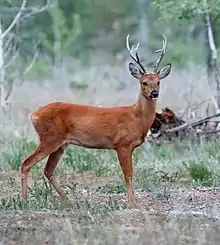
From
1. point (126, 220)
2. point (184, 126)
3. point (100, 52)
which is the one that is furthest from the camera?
point (100, 52)

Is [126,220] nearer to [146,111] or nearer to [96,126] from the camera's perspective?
[96,126]

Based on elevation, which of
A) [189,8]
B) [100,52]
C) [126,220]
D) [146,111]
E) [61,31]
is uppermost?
[61,31]

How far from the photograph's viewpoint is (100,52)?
38906 millimetres

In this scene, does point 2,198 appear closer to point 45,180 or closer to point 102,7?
point 45,180

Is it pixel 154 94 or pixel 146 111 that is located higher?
pixel 154 94

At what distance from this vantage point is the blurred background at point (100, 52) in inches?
582

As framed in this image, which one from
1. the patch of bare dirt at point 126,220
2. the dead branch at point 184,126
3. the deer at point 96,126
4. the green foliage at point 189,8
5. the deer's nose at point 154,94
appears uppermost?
the green foliage at point 189,8

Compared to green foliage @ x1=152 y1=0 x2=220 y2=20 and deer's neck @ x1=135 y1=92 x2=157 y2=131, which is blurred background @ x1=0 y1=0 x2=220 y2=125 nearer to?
green foliage @ x1=152 y1=0 x2=220 y2=20

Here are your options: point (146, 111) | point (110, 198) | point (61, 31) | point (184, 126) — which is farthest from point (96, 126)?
point (61, 31)

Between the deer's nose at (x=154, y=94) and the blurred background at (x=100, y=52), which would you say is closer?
the deer's nose at (x=154, y=94)

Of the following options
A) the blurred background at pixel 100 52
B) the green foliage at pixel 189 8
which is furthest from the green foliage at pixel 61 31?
the green foliage at pixel 189 8

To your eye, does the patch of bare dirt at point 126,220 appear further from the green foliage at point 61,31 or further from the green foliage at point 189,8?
the green foliage at point 61,31

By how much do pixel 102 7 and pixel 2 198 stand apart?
27839 millimetres

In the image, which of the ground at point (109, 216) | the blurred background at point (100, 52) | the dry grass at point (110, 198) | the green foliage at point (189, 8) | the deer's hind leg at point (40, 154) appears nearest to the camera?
the ground at point (109, 216)
